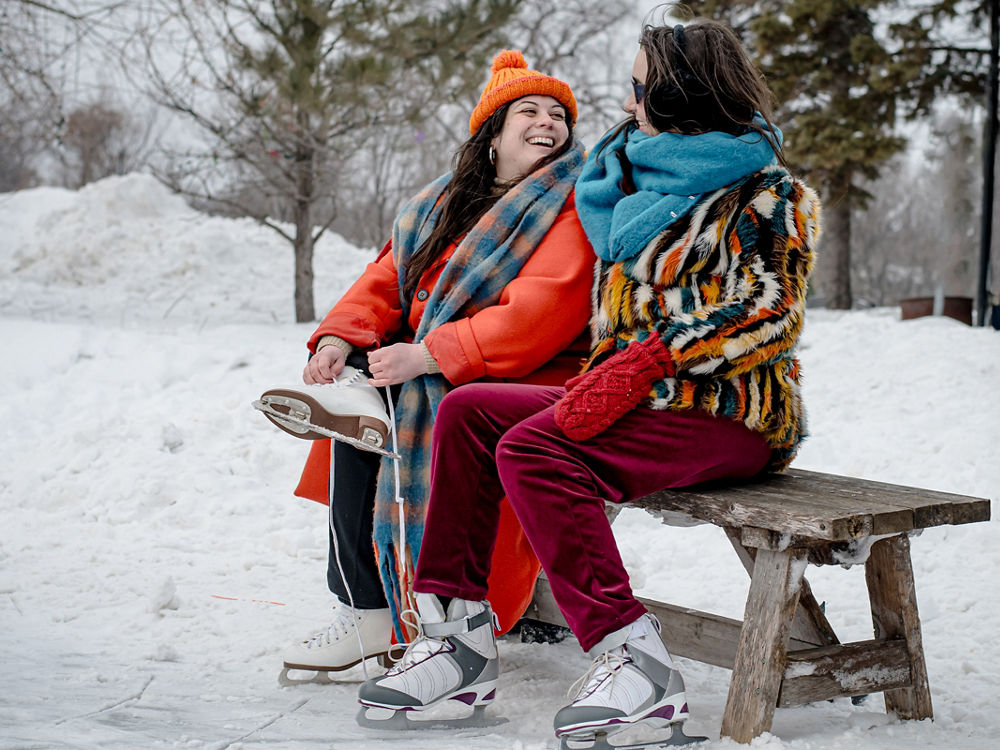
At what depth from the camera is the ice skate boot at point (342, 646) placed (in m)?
2.48

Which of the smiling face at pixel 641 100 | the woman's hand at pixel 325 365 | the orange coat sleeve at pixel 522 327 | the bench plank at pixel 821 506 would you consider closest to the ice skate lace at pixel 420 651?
the bench plank at pixel 821 506

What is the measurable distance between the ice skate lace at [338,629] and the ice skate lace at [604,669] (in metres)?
0.82

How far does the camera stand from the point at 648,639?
1910 millimetres

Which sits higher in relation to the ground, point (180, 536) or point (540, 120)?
point (540, 120)

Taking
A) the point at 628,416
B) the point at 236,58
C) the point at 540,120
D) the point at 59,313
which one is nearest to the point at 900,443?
the point at 540,120

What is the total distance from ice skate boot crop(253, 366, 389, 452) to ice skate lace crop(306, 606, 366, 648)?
0.51 m

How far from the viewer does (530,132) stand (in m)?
2.77

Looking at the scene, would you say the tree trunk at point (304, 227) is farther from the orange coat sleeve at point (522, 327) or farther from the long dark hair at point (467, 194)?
the orange coat sleeve at point (522, 327)

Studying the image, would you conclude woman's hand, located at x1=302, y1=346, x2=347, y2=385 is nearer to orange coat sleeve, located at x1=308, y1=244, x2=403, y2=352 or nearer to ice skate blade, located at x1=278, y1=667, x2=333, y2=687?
orange coat sleeve, located at x1=308, y1=244, x2=403, y2=352

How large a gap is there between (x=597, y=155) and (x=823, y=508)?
1088 millimetres

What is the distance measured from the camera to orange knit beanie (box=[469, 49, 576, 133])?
2777mm

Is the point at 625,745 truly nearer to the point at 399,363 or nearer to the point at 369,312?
the point at 399,363

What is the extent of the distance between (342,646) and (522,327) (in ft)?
3.18

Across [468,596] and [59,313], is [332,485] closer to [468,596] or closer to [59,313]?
[468,596]
